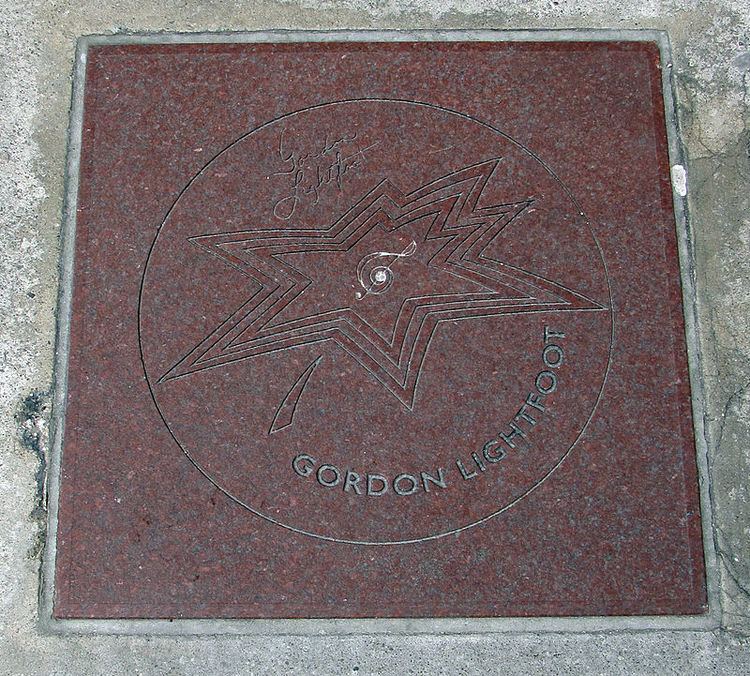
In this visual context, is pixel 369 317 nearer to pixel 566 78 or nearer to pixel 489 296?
pixel 489 296

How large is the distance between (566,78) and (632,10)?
0.30 m

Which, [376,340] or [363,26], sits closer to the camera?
[376,340]

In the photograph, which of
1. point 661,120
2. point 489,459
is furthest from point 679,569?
point 661,120

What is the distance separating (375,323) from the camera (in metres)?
1.75

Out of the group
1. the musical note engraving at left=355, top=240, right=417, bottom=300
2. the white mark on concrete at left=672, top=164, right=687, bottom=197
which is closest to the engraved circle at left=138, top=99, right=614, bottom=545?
the musical note engraving at left=355, top=240, right=417, bottom=300

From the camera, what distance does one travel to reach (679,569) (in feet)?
5.56

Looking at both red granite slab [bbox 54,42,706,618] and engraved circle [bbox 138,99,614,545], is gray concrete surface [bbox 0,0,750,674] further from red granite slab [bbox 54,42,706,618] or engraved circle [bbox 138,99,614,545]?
engraved circle [bbox 138,99,614,545]

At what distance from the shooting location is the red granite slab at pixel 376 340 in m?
1.70
